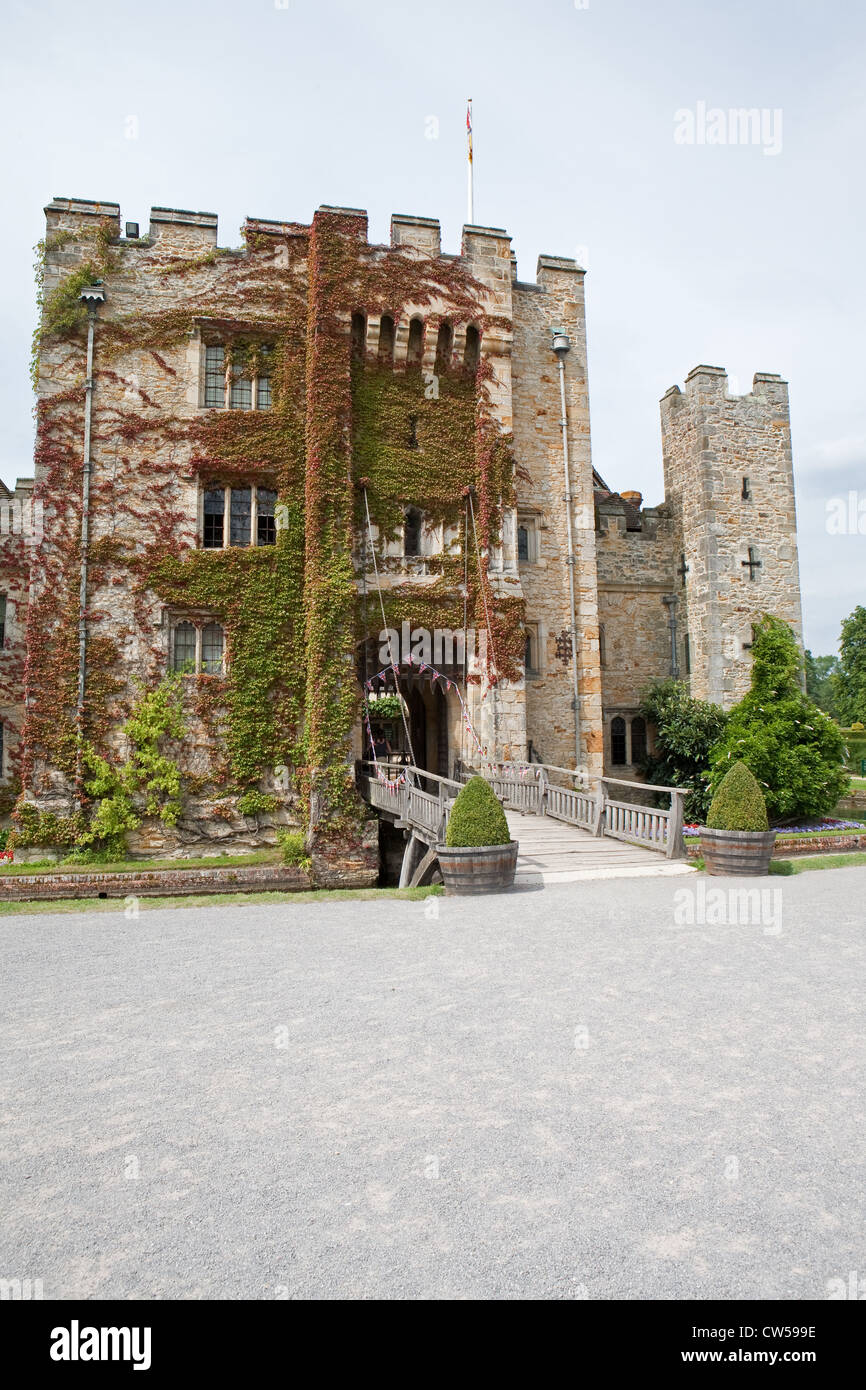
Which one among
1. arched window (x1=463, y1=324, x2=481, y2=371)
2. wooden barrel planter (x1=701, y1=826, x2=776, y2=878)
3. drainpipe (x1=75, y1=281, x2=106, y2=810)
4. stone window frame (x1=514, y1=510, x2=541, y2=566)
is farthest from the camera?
stone window frame (x1=514, y1=510, x2=541, y2=566)

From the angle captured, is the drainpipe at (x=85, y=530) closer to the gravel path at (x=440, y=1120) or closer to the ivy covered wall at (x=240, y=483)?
the ivy covered wall at (x=240, y=483)

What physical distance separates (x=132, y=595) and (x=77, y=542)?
5.97 ft

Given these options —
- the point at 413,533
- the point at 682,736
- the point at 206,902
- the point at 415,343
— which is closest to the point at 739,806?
the point at 206,902

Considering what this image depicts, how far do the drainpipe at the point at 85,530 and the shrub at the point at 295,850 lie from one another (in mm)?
4977

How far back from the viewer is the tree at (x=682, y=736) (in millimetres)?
23297

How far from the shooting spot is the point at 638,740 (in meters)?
25.4

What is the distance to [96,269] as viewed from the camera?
2005 cm

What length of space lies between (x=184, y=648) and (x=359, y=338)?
9.46 metres

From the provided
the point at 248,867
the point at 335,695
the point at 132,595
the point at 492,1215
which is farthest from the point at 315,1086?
the point at 132,595

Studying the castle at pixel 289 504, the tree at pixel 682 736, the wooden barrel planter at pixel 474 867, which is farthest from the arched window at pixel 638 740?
the wooden barrel planter at pixel 474 867

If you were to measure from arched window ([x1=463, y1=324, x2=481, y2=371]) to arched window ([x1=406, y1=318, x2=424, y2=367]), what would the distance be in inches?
49.6

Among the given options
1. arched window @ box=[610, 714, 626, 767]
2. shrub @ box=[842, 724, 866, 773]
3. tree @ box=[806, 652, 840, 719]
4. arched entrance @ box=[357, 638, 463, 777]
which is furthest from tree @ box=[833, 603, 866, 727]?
tree @ box=[806, 652, 840, 719]

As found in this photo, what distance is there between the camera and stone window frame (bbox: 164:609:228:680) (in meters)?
19.8

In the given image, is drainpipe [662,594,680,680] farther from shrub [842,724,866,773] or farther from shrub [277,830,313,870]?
shrub [842,724,866,773]
